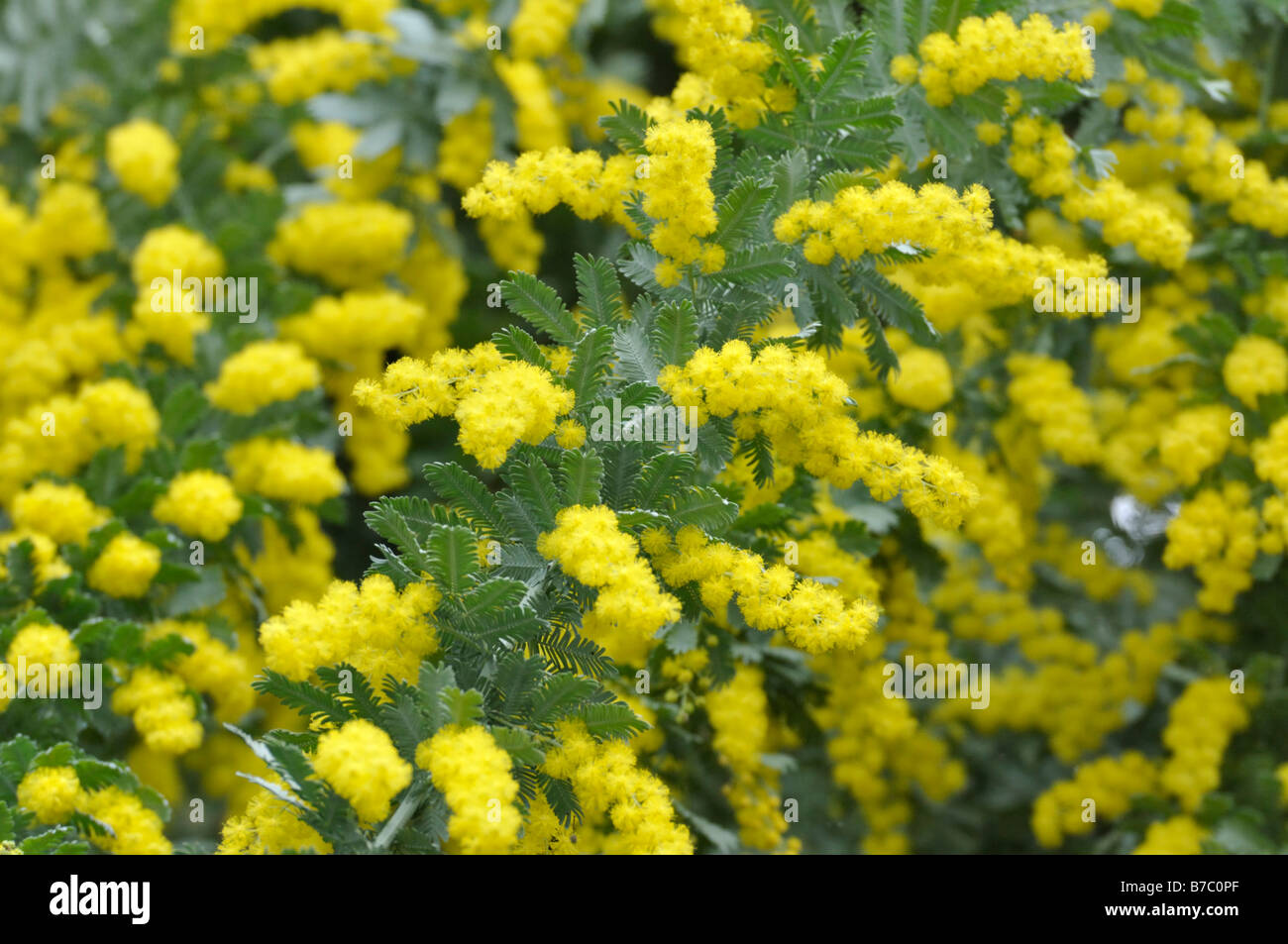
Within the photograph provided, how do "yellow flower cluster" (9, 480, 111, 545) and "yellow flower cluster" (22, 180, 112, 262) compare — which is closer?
"yellow flower cluster" (9, 480, 111, 545)

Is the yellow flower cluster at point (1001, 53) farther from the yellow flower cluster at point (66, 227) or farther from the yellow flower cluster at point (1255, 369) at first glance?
the yellow flower cluster at point (66, 227)

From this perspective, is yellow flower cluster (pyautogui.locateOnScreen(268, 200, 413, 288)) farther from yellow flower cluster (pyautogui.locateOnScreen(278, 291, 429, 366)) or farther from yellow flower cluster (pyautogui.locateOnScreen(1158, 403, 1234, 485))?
yellow flower cluster (pyautogui.locateOnScreen(1158, 403, 1234, 485))

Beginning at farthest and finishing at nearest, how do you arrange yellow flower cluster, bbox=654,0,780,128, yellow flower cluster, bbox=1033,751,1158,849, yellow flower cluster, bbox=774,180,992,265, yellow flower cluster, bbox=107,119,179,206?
1. yellow flower cluster, bbox=107,119,179,206
2. yellow flower cluster, bbox=1033,751,1158,849
3. yellow flower cluster, bbox=654,0,780,128
4. yellow flower cluster, bbox=774,180,992,265

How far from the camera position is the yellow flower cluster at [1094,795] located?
4980 mm

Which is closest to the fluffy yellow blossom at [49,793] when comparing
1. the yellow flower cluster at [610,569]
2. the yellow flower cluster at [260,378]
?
the yellow flower cluster at [610,569]

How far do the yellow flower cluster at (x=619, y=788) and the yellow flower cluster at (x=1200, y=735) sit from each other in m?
2.54

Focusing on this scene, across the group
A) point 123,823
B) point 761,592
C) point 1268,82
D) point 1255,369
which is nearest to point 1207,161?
point 1268,82

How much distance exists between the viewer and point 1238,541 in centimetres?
439

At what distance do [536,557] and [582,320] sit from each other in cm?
72

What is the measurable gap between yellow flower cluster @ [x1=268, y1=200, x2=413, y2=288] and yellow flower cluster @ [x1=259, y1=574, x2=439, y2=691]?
2.59 metres

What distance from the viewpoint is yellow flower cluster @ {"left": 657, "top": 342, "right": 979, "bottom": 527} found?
10.3ft

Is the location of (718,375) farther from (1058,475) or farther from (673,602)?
(1058,475)

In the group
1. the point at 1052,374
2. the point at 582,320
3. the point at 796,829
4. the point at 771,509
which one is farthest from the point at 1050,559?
the point at 582,320

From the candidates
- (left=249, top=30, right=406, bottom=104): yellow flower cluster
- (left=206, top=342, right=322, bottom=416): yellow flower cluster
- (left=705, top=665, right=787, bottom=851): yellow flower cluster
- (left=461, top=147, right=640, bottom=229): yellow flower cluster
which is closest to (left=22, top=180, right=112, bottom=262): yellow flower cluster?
(left=249, top=30, right=406, bottom=104): yellow flower cluster
